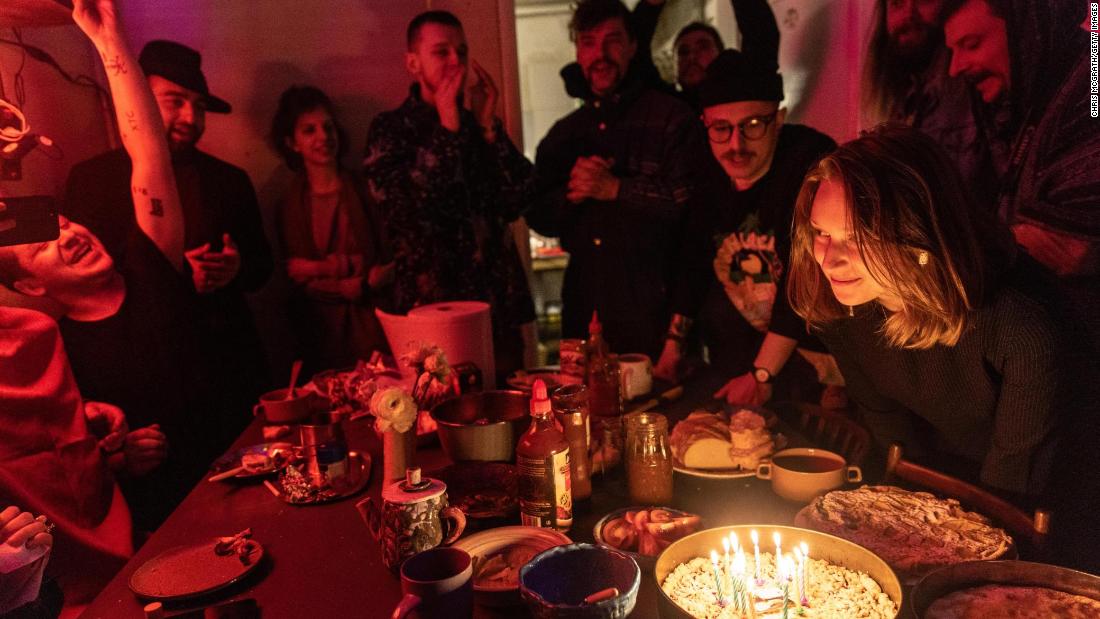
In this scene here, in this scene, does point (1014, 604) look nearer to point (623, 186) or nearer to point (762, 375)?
point (762, 375)

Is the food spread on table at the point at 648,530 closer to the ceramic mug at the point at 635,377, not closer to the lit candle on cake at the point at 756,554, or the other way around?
the lit candle on cake at the point at 756,554

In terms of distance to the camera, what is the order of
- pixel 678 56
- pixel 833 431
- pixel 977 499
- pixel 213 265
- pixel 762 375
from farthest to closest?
pixel 678 56 → pixel 213 265 → pixel 762 375 → pixel 833 431 → pixel 977 499

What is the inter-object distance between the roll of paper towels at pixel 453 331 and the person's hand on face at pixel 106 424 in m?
0.77

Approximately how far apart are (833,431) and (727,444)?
498mm

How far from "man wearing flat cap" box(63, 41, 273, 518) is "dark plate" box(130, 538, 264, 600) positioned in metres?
1.13

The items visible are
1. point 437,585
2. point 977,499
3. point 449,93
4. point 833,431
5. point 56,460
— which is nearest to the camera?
point 437,585

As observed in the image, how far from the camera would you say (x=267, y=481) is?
1.60 m

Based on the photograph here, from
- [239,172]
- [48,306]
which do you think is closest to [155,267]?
[48,306]

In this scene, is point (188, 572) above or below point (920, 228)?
below

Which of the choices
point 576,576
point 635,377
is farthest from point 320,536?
point 635,377

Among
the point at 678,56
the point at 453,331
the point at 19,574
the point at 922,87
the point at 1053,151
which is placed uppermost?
the point at 678,56

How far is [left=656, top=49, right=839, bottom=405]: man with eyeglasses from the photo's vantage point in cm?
228

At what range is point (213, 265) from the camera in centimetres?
254

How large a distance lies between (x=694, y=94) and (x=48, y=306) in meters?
2.69
